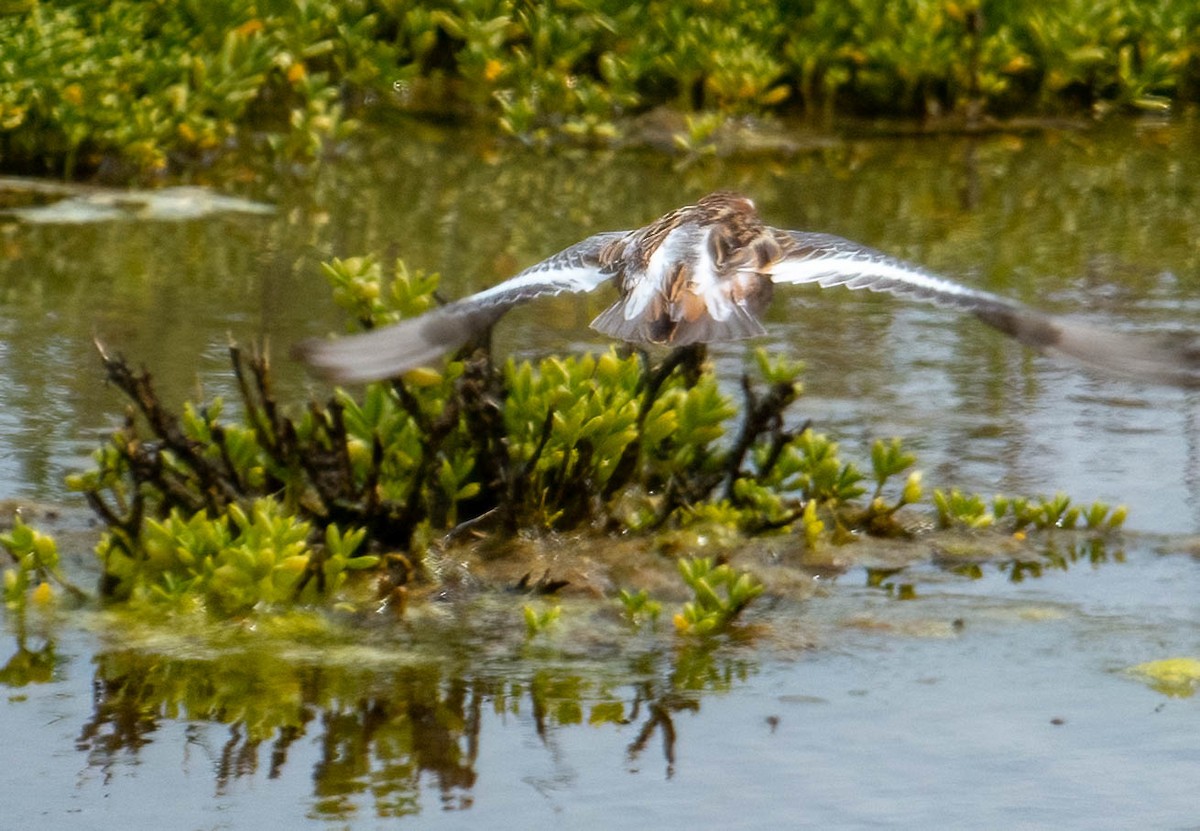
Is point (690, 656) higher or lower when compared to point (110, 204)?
lower

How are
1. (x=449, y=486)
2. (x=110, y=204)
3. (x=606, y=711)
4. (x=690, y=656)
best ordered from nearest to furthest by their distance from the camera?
(x=606, y=711) < (x=690, y=656) < (x=449, y=486) < (x=110, y=204)

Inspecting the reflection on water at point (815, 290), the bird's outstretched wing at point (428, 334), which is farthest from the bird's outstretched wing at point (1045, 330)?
the reflection on water at point (815, 290)

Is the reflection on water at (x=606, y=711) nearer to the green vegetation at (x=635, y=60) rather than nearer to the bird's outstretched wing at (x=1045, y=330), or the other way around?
the bird's outstretched wing at (x=1045, y=330)

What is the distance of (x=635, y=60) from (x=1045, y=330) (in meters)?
5.83

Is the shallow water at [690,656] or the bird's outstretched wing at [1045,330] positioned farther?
the bird's outstretched wing at [1045,330]

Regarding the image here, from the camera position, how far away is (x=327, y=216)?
8.26 m

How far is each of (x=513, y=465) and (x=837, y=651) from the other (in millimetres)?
959

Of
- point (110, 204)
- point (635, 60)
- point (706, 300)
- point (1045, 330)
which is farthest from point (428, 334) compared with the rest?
point (635, 60)

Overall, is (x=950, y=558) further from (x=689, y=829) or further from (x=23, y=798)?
(x=23, y=798)

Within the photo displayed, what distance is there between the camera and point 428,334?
439 centimetres

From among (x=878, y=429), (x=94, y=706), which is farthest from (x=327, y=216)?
(x=94, y=706)

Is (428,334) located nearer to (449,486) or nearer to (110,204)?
(449,486)

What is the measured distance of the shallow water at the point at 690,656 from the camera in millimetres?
3727

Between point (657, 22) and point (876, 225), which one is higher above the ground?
point (657, 22)
